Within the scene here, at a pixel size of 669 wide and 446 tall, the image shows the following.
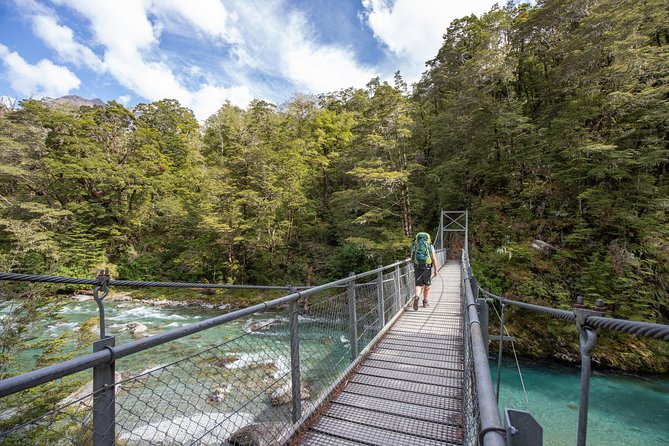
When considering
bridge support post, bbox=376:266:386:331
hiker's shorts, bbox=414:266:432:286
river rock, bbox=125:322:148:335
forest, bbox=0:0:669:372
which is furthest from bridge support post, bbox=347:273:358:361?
river rock, bbox=125:322:148:335

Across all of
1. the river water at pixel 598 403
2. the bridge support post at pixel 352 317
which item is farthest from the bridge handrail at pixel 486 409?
the river water at pixel 598 403

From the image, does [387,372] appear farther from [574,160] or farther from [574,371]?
[574,160]

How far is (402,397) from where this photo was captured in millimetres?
2584

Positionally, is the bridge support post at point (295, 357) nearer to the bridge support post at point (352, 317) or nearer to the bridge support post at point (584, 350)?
the bridge support post at point (352, 317)

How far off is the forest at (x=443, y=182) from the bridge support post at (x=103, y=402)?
30.8ft

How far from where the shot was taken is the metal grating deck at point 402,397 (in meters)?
2.10

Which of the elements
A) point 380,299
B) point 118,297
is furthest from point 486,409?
point 118,297

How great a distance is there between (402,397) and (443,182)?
12.2 metres

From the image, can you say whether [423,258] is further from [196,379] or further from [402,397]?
[196,379]

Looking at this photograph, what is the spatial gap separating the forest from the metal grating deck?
6.03m

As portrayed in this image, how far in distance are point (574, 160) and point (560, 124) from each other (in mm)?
1340

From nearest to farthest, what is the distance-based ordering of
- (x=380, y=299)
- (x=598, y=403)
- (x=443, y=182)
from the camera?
(x=380, y=299), (x=598, y=403), (x=443, y=182)

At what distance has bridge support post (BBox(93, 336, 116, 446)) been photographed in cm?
96

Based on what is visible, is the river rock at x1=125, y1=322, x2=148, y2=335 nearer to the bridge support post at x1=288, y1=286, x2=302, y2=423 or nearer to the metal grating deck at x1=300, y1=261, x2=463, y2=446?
the metal grating deck at x1=300, y1=261, x2=463, y2=446
